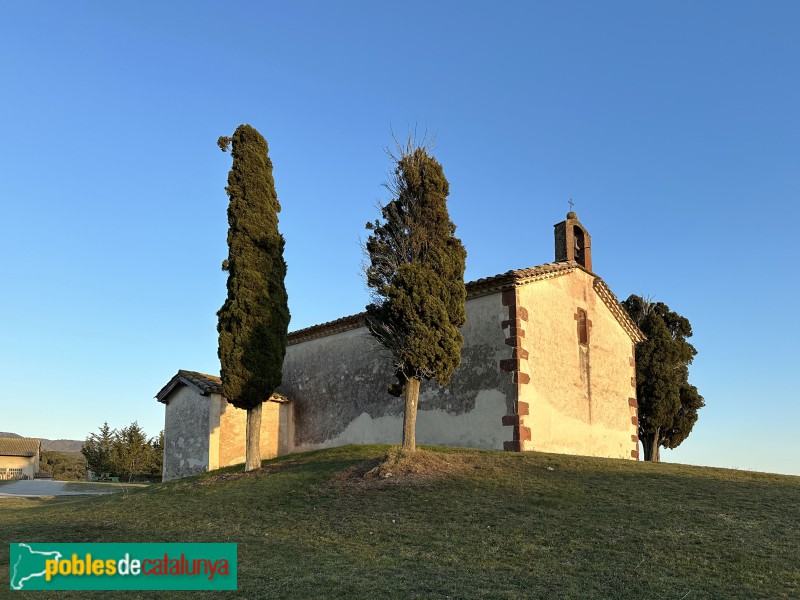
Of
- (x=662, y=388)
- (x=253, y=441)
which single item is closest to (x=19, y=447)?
(x=253, y=441)

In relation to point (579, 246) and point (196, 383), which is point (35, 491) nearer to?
point (196, 383)

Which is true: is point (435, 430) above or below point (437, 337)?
below

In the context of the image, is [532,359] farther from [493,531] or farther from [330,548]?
[330,548]

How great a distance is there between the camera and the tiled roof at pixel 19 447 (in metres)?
65.6

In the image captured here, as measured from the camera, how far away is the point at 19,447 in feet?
220

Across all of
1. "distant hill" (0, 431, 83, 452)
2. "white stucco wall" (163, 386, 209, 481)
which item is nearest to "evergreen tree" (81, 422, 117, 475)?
"white stucco wall" (163, 386, 209, 481)

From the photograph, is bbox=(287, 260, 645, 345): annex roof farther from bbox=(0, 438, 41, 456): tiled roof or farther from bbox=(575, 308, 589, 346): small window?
bbox=(0, 438, 41, 456): tiled roof

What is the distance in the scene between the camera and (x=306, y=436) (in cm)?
2595

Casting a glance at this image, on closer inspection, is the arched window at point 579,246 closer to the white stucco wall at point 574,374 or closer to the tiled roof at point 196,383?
the white stucco wall at point 574,374

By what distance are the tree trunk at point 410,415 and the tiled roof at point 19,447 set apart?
209 feet

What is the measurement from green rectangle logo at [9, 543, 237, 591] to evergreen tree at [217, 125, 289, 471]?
7.90 metres

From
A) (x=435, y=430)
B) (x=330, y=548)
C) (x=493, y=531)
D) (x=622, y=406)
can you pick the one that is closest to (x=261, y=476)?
(x=435, y=430)

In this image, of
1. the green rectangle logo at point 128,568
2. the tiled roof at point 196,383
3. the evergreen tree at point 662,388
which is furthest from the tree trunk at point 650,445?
the green rectangle logo at point 128,568

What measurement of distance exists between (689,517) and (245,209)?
14.2 metres
